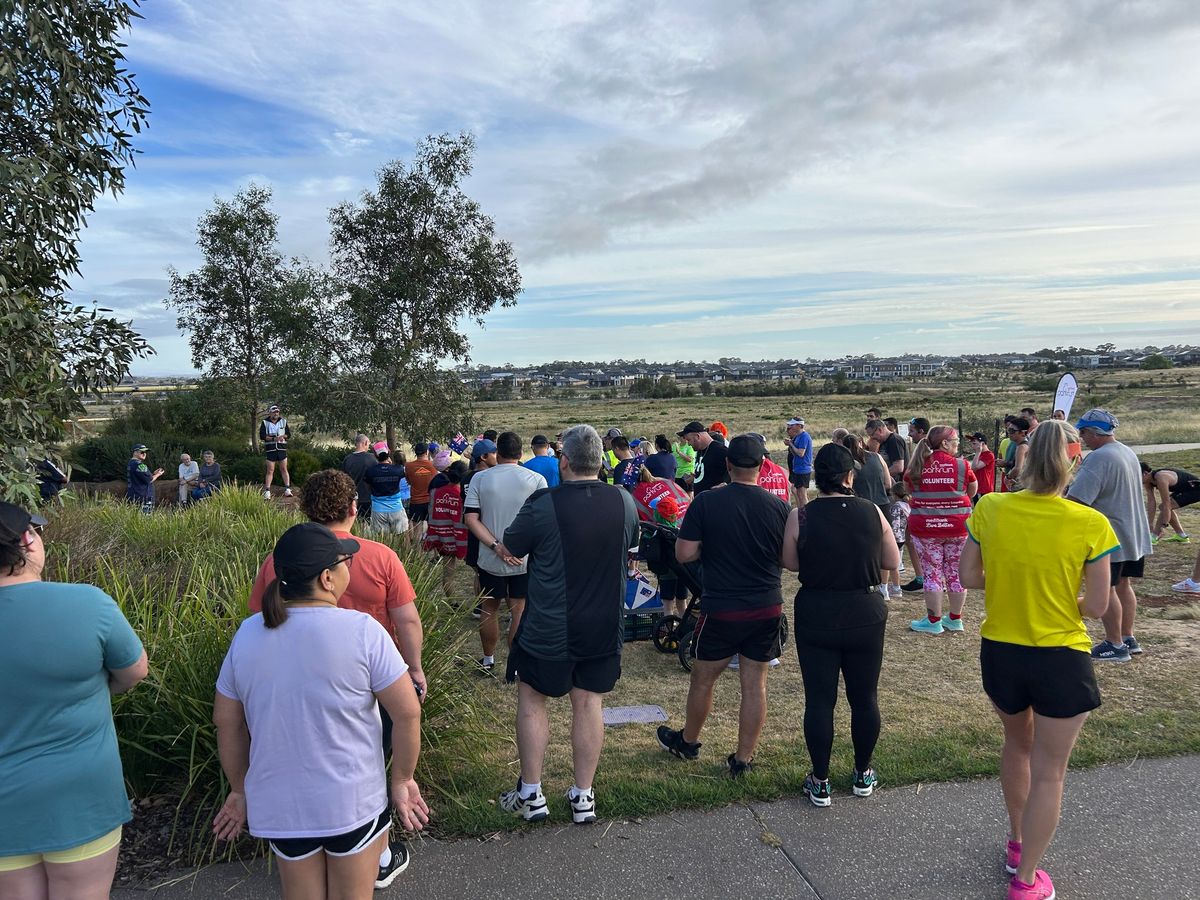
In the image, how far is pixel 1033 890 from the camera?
10.9 feet

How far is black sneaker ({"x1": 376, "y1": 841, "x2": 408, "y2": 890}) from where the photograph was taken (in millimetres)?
3508

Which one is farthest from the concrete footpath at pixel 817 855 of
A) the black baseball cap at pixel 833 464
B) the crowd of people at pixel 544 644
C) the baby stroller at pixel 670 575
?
the baby stroller at pixel 670 575

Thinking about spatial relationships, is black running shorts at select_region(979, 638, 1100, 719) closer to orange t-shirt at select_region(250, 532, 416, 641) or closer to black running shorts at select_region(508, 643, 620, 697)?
black running shorts at select_region(508, 643, 620, 697)

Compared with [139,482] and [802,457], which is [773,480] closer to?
[802,457]

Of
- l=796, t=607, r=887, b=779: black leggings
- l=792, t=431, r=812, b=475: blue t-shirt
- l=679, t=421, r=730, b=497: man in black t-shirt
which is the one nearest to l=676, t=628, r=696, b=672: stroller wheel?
l=796, t=607, r=887, b=779: black leggings

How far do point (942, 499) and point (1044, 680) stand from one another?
4.38m

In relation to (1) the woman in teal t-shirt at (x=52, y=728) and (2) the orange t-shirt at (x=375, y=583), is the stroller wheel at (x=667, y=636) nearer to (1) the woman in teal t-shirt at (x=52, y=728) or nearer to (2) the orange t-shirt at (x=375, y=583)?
(2) the orange t-shirt at (x=375, y=583)

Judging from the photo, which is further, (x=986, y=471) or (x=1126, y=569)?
(x=986, y=471)

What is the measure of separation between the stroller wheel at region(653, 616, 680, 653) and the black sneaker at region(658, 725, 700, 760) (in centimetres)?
209

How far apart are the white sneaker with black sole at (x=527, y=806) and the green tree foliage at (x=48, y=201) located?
3.71 m

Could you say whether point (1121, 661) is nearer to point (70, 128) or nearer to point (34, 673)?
point (34, 673)

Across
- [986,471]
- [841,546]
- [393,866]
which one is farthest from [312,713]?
[986,471]

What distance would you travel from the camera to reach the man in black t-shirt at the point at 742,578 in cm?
435

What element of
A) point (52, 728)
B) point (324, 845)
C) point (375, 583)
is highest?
point (375, 583)
